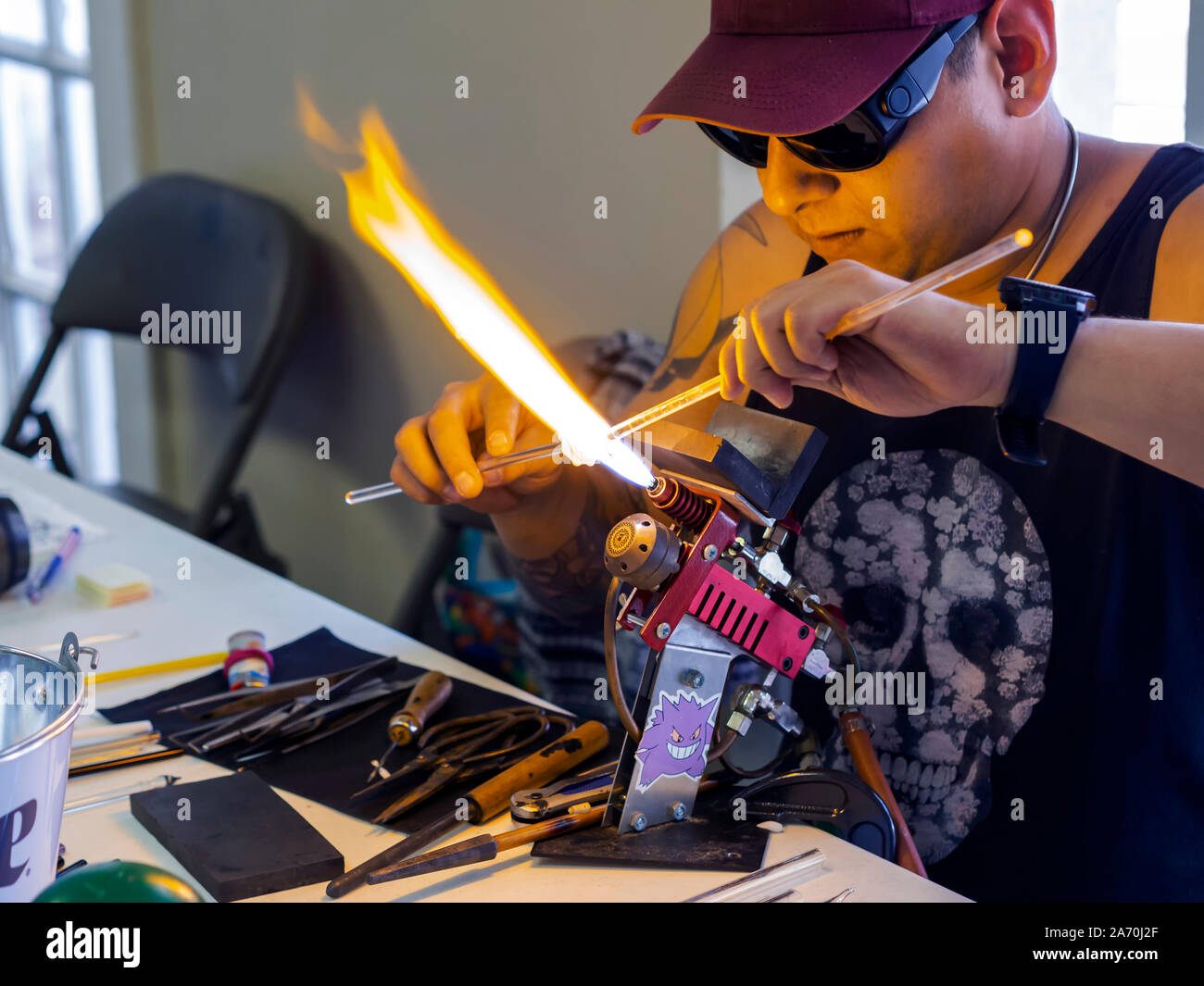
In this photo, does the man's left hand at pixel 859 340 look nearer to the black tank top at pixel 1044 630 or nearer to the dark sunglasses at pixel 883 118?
the dark sunglasses at pixel 883 118

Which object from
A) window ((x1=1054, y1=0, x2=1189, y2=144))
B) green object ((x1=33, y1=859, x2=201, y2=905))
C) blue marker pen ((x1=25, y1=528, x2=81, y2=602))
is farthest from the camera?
window ((x1=1054, y1=0, x2=1189, y2=144))

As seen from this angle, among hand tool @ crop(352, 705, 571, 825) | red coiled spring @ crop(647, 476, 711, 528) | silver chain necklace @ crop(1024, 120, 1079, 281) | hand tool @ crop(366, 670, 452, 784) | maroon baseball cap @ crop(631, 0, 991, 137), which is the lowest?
hand tool @ crop(352, 705, 571, 825)

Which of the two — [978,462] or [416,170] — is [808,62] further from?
[416,170]

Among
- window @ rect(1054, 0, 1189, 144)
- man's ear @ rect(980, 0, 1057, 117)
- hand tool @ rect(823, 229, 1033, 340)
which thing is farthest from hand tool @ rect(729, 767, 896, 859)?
window @ rect(1054, 0, 1189, 144)

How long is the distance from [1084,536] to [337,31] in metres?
2.03

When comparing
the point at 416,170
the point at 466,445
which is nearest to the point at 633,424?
the point at 466,445

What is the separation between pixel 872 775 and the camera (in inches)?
34.6

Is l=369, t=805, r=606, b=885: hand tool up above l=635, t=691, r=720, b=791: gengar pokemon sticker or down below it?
below

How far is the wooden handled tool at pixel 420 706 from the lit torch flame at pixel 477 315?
0.98 feet

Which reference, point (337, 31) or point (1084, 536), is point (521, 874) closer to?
point (1084, 536)

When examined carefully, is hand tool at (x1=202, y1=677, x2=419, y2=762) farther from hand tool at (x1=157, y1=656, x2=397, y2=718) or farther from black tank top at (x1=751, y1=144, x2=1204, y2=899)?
black tank top at (x1=751, y1=144, x2=1204, y2=899)

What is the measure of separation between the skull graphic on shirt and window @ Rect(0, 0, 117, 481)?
9.52ft

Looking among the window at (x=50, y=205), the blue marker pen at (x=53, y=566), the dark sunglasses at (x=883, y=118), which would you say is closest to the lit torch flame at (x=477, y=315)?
the dark sunglasses at (x=883, y=118)

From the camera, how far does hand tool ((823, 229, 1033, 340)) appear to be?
1.90 ft
